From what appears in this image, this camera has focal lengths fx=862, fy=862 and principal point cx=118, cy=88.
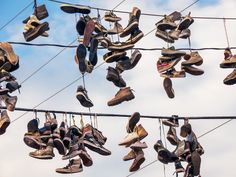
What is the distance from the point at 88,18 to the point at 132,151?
1.38m

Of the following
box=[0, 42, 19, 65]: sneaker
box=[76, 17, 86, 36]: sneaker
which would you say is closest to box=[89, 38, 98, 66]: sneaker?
box=[76, 17, 86, 36]: sneaker

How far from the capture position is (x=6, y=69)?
25.7 ft

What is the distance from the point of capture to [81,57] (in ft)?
25.4

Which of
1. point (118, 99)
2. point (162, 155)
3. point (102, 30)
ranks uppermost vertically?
point (102, 30)

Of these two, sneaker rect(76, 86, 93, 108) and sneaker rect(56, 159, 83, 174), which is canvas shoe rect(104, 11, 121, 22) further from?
sneaker rect(56, 159, 83, 174)

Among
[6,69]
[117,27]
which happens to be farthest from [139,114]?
[6,69]

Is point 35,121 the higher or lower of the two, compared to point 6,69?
lower

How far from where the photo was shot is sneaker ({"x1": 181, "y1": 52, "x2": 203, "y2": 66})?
8.51 metres

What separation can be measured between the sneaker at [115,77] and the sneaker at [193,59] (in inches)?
25.7

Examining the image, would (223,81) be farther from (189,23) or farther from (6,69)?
(6,69)

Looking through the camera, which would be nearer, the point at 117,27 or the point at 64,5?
the point at 64,5

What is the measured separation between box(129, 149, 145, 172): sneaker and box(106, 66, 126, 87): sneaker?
68 cm

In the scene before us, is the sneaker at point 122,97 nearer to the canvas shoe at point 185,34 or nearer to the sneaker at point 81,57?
the sneaker at point 81,57

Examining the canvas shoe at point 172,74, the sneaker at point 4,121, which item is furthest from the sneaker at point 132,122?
the sneaker at point 4,121
